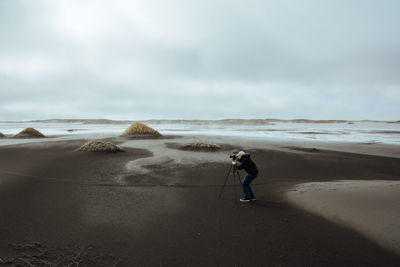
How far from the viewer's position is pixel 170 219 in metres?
5.12

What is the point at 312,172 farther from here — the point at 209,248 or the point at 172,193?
the point at 209,248

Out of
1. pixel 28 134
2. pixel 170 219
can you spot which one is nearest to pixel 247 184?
pixel 170 219

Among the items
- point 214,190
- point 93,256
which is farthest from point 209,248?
point 214,190

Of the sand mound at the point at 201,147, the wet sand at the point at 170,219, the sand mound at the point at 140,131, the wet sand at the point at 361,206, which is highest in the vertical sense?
the sand mound at the point at 140,131

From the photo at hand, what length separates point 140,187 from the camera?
7379 millimetres

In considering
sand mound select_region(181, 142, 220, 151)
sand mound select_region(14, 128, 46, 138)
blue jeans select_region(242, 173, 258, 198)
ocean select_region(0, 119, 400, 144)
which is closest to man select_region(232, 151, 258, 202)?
blue jeans select_region(242, 173, 258, 198)

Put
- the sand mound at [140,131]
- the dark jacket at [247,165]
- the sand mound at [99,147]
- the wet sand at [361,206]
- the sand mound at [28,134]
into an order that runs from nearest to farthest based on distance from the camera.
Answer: the wet sand at [361,206] → the dark jacket at [247,165] → the sand mound at [99,147] → the sand mound at [28,134] → the sand mound at [140,131]

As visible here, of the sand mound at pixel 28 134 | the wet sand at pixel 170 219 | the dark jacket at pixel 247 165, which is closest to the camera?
the wet sand at pixel 170 219

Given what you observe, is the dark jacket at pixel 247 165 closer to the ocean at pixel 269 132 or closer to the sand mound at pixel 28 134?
the ocean at pixel 269 132

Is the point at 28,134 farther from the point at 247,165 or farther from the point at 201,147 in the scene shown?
the point at 247,165

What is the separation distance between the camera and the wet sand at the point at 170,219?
3.75 m

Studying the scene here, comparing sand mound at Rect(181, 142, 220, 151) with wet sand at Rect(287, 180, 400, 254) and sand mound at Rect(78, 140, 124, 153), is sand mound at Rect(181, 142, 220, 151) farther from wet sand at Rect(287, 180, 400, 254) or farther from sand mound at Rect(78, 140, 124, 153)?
wet sand at Rect(287, 180, 400, 254)

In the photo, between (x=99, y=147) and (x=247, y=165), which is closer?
(x=247, y=165)

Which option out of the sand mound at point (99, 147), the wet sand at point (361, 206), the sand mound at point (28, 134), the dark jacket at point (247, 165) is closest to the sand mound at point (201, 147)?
the sand mound at point (99, 147)
